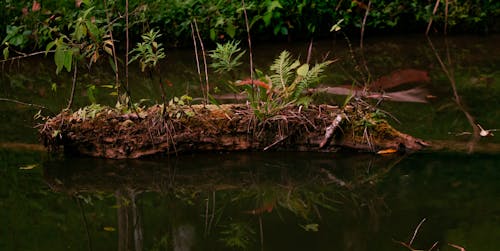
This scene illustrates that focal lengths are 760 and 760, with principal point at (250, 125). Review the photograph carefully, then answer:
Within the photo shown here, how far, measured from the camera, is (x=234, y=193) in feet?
16.5

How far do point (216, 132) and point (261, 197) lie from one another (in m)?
0.99

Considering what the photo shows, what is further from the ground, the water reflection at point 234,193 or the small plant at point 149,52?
the small plant at point 149,52

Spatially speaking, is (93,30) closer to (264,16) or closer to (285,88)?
(285,88)

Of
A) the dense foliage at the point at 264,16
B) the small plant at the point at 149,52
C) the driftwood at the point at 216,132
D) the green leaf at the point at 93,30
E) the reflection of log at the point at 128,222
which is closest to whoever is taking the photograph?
the reflection of log at the point at 128,222

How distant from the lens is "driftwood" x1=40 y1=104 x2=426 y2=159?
224 inches

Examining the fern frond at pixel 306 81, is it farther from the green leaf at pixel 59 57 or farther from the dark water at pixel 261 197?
the green leaf at pixel 59 57

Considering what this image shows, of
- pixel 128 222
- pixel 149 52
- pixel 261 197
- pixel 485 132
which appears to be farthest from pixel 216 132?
pixel 485 132

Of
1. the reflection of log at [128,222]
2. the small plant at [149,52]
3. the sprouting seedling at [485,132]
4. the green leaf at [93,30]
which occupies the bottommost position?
the reflection of log at [128,222]

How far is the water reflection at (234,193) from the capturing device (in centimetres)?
430

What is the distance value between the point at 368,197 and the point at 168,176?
57.1 inches

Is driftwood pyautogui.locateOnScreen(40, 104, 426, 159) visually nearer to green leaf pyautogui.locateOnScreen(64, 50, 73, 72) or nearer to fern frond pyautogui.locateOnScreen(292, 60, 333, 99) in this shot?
fern frond pyautogui.locateOnScreen(292, 60, 333, 99)

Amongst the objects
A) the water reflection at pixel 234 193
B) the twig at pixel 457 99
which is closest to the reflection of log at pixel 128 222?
the water reflection at pixel 234 193

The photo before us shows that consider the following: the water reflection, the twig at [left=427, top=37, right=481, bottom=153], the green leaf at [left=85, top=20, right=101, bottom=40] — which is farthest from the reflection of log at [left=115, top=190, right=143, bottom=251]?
the twig at [left=427, top=37, right=481, bottom=153]

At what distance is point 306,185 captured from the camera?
5.12 m
